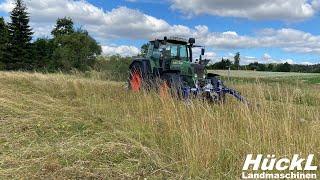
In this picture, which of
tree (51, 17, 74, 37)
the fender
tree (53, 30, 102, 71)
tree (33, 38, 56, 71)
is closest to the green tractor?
the fender

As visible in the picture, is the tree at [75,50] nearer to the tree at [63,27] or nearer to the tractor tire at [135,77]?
the tree at [63,27]

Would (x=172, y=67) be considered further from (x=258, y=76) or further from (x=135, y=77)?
(x=258, y=76)

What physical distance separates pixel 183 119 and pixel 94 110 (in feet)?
11.3

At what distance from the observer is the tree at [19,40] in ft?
188

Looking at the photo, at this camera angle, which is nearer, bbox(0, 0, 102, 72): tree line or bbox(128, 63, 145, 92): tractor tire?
bbox(128, 63, 145, 92): tractor tire

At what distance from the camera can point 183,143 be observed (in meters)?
5.23

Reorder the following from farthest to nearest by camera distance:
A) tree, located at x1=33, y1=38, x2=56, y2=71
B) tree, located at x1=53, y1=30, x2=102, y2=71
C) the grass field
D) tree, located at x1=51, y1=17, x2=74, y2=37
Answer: tree, located at x1=51, y1=17, x2=74, y2=37
tree, located at x1=33, y1=38, x2=56, y2=71
tree, located at x1=53, y1=30, x2=102, y2=71
the grass field

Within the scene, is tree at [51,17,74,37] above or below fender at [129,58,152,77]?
above

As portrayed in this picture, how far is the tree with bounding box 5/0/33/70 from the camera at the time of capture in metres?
57.2

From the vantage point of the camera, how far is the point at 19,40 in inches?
2318

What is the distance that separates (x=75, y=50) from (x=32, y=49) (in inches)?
227

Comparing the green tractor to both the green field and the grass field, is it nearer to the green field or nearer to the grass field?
the green field

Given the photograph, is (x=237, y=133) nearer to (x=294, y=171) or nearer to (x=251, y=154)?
(x=251, y=154)

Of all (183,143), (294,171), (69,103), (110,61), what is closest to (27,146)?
(183,143)
